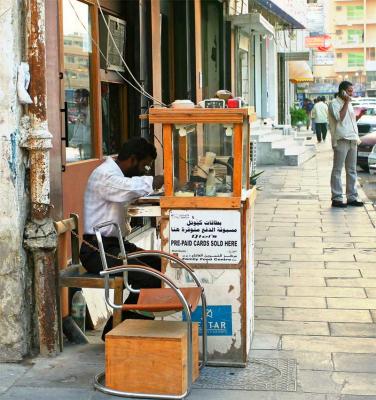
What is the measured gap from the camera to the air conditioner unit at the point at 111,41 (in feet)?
26.9

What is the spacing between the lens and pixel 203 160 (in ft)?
17.6

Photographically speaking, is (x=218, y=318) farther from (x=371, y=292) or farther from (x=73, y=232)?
(x=371, y=292)

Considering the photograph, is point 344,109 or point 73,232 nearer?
point 73,232

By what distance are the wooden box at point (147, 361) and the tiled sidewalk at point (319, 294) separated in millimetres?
787

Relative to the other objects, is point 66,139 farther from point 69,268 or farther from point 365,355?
point 365,355

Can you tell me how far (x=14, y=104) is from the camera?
5.16m

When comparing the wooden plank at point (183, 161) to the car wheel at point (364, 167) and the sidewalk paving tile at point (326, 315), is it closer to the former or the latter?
the sidewalk paving tile at point (326, 315)

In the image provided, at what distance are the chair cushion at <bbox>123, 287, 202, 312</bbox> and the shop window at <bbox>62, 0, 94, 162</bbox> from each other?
235 centimetres

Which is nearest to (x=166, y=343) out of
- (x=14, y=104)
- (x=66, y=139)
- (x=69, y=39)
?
(x=14, y=104)

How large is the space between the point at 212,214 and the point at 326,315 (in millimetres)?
1925

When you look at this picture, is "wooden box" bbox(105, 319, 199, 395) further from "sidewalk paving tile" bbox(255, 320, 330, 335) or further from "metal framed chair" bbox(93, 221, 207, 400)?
"sidewalk paving tile" bbox(255, 320, 330, 335)

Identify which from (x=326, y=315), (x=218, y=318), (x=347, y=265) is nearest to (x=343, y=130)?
(x=347, y=265)

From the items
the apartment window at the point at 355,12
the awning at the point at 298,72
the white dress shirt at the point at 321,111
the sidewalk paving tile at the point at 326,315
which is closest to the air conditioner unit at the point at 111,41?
the sidewalk paving tile at the point at 326,315

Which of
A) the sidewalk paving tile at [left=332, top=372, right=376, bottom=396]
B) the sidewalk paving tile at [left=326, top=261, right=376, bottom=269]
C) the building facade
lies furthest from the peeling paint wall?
the sidewalk paving tile at [left=326, top=261, right=376, bottom=269]
